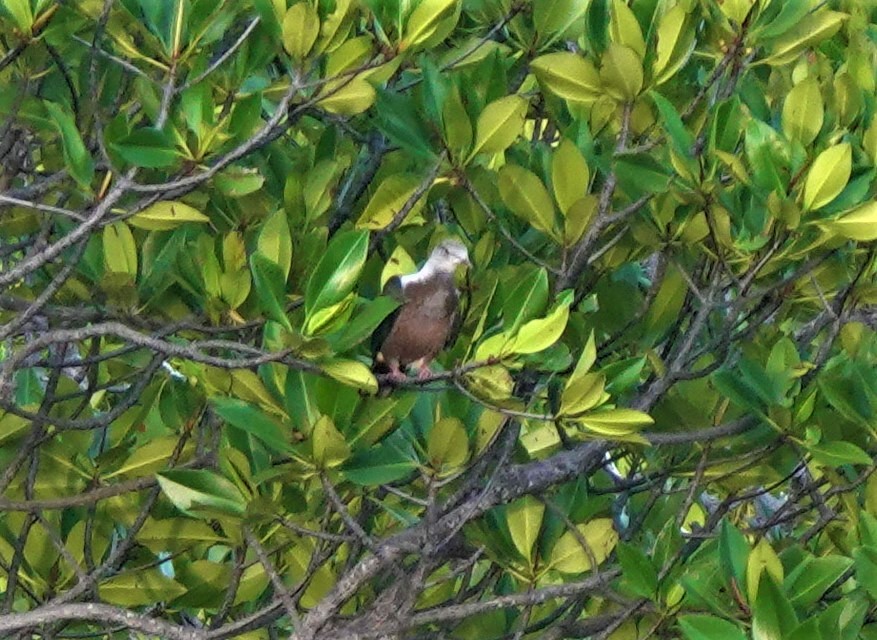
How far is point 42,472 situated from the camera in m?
2.38

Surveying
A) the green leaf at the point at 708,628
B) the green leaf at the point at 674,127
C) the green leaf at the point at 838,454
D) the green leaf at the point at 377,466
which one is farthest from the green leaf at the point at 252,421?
the green leaf at the point at 838,454

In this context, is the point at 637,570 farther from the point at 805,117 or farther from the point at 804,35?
the point at 804,35

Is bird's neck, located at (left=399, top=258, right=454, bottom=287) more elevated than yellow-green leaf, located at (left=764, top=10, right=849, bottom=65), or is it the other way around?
yellow-green leaf, located at (left=764, top=10, right=849, bottom=65)

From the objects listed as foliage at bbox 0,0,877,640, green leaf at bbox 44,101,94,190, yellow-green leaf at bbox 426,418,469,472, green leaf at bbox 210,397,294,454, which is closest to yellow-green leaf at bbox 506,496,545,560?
foliage at bbox 0,0,877,640

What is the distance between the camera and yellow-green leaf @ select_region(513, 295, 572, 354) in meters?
1.85

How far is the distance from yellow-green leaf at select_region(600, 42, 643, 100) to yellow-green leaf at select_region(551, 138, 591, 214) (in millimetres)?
117

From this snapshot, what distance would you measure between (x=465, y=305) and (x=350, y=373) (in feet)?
2.11

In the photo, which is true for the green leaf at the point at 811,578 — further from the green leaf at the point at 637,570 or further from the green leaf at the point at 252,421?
the green leaf at the point at 252,421

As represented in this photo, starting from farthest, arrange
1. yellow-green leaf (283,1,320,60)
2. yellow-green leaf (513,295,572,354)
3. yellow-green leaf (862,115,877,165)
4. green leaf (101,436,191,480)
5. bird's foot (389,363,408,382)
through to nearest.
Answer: green leaf (101,436,191,480) → yellow-green leaf (862,115,877,165) → bird's foot (389,363,408,382) → yellow-green leaf (283,1,320,60) → yellow-green leaf (513,295,572,354)

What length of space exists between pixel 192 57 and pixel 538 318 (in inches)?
27.7

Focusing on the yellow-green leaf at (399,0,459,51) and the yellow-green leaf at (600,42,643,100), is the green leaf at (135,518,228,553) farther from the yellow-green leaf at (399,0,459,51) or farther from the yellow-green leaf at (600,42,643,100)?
the yellow-green leaf at (600,42,643,100)

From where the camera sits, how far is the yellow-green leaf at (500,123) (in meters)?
2.12

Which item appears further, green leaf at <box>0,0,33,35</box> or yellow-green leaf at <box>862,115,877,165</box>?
yellow-green leaf at <box>862,115,877,165</box>

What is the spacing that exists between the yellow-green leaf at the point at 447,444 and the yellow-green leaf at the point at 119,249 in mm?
590
